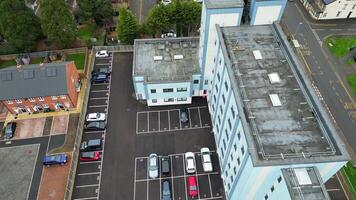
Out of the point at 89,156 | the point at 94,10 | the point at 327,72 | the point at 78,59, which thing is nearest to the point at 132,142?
the point at 89,156

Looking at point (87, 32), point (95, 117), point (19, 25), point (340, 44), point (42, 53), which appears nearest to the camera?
point (95, 117)

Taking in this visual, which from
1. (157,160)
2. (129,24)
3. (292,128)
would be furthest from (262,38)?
(129,24)

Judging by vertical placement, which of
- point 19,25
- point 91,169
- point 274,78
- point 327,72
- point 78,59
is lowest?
point 91,169

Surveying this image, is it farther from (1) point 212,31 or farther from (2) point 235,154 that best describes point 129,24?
(2) point 235,154

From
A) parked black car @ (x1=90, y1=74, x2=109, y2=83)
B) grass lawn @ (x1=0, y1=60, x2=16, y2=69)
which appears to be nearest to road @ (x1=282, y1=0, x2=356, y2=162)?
parked black car @ (x1=90, y1=74, x2=109, y2=83)

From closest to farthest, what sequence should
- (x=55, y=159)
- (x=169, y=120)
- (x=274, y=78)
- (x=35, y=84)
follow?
(x=274, y=78), (x=55, y=159), (x=35, y=84), (x=169, y=120)

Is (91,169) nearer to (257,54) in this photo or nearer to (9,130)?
(9,130)

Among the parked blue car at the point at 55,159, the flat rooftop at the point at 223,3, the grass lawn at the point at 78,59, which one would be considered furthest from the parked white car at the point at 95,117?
the flat rooftop at the point at 223,3

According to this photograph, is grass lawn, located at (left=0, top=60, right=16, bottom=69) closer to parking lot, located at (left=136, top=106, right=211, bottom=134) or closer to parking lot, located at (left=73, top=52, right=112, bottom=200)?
parking lot, located at (left=73, top=52, right=112, bottom=200)
